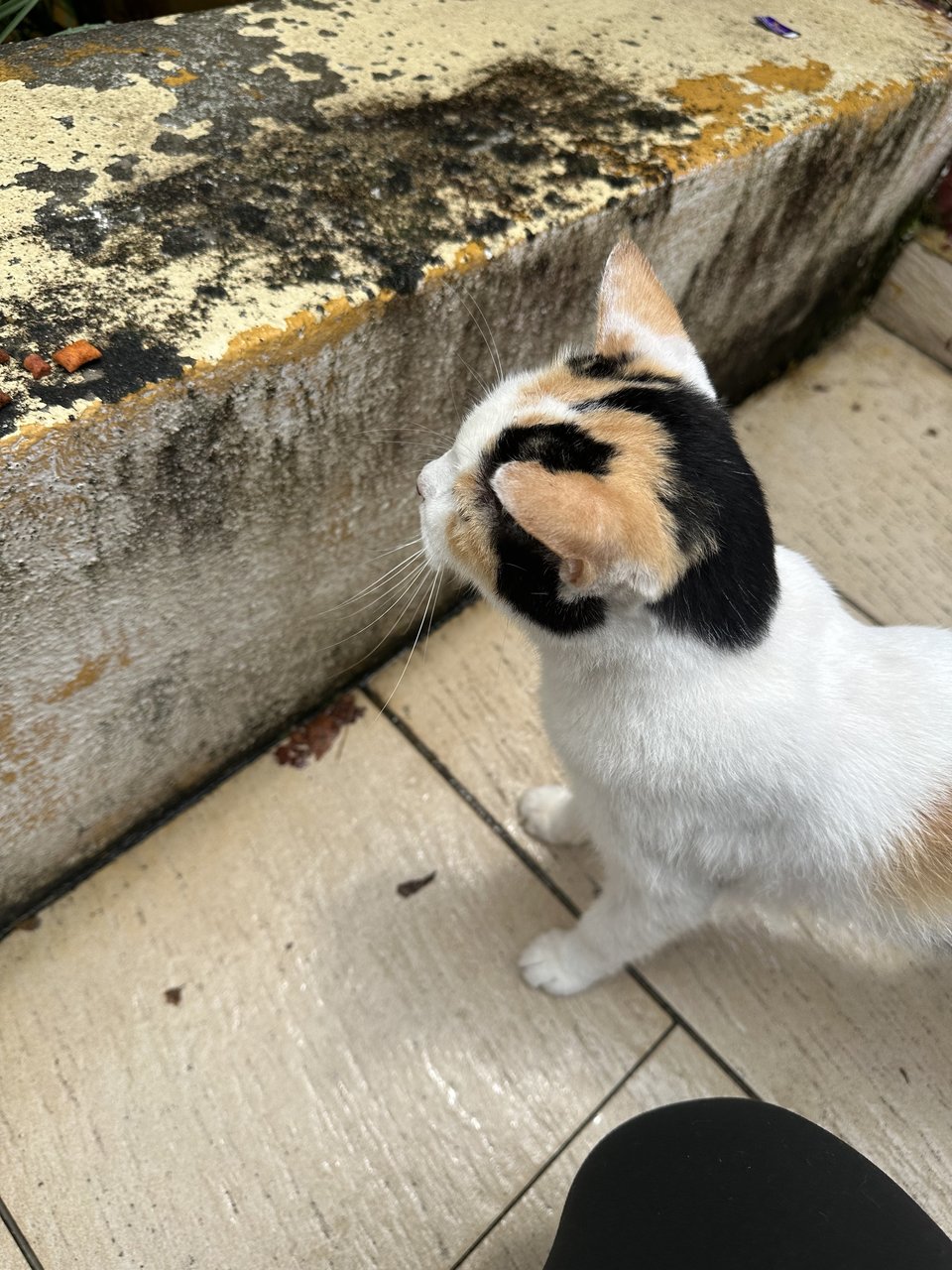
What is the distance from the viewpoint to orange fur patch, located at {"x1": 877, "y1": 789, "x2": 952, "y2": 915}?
3.15ft

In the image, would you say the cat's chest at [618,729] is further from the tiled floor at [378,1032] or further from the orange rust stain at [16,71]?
the orange rust stain at [16,71]

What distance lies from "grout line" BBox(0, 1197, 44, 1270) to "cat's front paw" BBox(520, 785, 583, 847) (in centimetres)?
88

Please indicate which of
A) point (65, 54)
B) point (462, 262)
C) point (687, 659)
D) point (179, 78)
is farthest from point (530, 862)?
point (65, 54)

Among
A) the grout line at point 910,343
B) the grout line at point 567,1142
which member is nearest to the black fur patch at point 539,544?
the grout line at point 567,1142

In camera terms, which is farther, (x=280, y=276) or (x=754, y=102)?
(x=754, y=102)

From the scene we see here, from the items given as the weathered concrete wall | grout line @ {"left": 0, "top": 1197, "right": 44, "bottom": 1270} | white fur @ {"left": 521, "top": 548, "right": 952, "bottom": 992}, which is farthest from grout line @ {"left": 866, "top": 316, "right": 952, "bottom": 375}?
grout line @ {"left": 0, "top": 1197, "right": 44, "bottom": 1270}

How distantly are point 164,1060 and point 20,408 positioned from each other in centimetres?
93

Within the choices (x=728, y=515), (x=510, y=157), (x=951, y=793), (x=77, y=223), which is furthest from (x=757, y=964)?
(x=77, y=223)

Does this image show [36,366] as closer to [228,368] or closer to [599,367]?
[228,368]

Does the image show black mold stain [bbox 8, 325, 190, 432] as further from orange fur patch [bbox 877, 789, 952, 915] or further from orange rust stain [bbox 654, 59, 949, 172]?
orange fur patch [bbox 877, 789, 952, 915]

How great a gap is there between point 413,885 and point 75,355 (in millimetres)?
927

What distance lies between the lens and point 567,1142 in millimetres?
1221

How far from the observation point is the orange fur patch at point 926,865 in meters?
0.96

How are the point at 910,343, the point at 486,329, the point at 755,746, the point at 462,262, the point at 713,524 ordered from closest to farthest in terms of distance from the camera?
the point at 713,524
the point at 755,746
the point at 462,262
the point at 486,329
the point at 910,343
